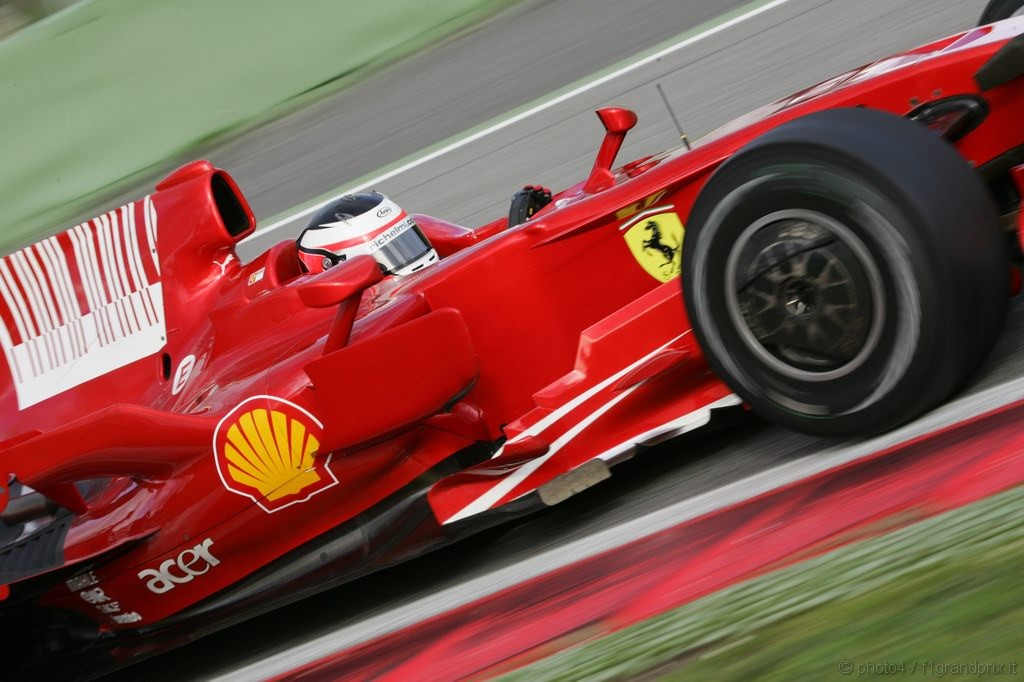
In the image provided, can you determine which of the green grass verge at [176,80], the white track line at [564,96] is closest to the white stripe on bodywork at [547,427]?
the white track line at [564,96]

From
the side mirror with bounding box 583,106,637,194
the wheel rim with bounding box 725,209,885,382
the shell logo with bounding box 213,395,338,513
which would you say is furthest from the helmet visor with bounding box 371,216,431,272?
the wheel rim with bounding box 725,209,885,382

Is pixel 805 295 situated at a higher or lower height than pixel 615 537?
higher

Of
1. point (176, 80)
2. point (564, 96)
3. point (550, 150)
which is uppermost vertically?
point (176, 80)

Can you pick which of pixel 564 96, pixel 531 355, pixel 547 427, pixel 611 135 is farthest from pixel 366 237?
pixel 564 96

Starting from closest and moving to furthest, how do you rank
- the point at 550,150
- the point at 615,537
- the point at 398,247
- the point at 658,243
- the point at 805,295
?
the point at 805,295, the point at 615,537, the point at 658,243, the point at 398,247, the point at 550,150

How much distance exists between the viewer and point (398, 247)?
3963mm

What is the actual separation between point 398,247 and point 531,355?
0.86 meters

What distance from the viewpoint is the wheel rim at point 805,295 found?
2.61 metres

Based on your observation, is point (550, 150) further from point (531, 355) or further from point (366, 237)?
point (531, 355)

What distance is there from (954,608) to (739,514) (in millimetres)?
816

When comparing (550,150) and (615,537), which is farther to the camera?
(550,150)

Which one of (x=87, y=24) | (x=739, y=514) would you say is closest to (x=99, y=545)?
(x=739, y=514)

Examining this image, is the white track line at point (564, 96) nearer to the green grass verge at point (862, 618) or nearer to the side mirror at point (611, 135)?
the side mirror at point (611, 135)

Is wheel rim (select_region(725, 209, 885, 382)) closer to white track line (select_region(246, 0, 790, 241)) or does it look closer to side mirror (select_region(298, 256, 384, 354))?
side mirror (select_region(298, 256, 384, 354))
